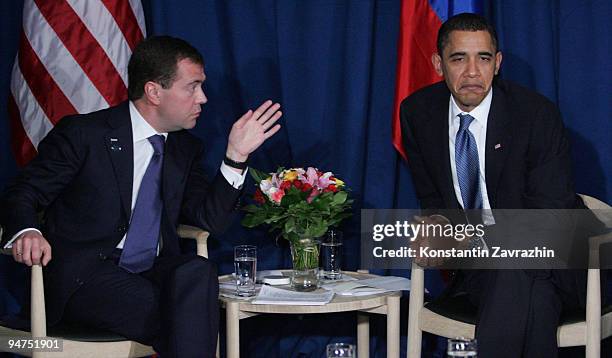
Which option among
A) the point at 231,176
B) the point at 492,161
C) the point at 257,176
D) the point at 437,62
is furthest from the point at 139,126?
the point at 492,161

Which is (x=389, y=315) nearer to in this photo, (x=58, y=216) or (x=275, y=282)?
(x=275, y=282)

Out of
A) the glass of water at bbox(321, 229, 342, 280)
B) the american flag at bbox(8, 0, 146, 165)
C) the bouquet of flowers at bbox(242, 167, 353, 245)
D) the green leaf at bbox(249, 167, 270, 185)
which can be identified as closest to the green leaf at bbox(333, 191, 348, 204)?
the bouquet of flowers at bbox(242, 167, 353, 245)

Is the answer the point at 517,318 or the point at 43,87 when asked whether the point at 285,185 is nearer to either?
the point at 517,318

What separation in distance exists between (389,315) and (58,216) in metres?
1.21

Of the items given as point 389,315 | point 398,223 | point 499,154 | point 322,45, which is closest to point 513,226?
point 499,154

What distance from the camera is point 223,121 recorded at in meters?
4.46

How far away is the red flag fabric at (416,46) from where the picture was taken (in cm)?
416

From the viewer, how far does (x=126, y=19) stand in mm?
4184

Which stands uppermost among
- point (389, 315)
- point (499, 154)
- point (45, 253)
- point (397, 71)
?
point (397, 71)

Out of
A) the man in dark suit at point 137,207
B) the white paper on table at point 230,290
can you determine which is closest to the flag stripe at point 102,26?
the man in dark suit at point 137,207

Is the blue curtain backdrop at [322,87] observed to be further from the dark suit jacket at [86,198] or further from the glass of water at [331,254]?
the dark suit jacket at [86,198]

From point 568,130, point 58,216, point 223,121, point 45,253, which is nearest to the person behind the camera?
point 45,253

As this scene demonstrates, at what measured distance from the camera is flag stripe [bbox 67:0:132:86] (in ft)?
13.5

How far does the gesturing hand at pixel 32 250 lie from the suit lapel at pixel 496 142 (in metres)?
1.57
